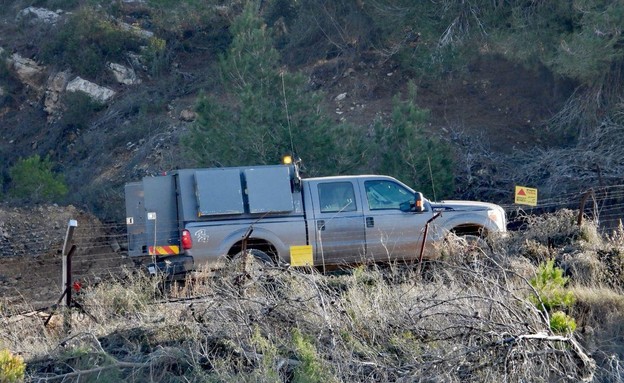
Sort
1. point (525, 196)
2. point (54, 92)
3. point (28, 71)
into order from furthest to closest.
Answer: point (28, 71) → point (54, 92) → point (525, 196)

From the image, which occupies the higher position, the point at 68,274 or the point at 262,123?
the point at 262,123

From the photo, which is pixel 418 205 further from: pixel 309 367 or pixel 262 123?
pixel 262 123

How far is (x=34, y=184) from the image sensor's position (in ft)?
73.3

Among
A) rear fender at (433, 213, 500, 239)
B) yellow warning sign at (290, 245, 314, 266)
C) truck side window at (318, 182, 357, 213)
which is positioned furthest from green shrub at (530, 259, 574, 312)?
truck side window at (318, 182, 357, 213)

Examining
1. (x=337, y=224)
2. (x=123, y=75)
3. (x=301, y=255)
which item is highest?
(x=123, y=75)

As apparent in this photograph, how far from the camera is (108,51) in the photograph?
31.3 meters

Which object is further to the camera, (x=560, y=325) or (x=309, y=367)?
(x=560, y=325)

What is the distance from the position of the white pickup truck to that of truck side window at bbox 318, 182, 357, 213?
14 millimetres

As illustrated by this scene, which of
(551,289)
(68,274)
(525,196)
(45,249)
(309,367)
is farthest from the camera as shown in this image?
(45,249)

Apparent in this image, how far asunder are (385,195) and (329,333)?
507cm

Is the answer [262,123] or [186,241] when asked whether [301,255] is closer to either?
[186,241]

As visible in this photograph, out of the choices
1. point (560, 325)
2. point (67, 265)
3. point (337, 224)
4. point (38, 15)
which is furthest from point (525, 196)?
point (38, 15)

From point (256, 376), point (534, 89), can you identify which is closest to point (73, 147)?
point (534, 89)

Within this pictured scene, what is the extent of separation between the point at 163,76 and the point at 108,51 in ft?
6.53
